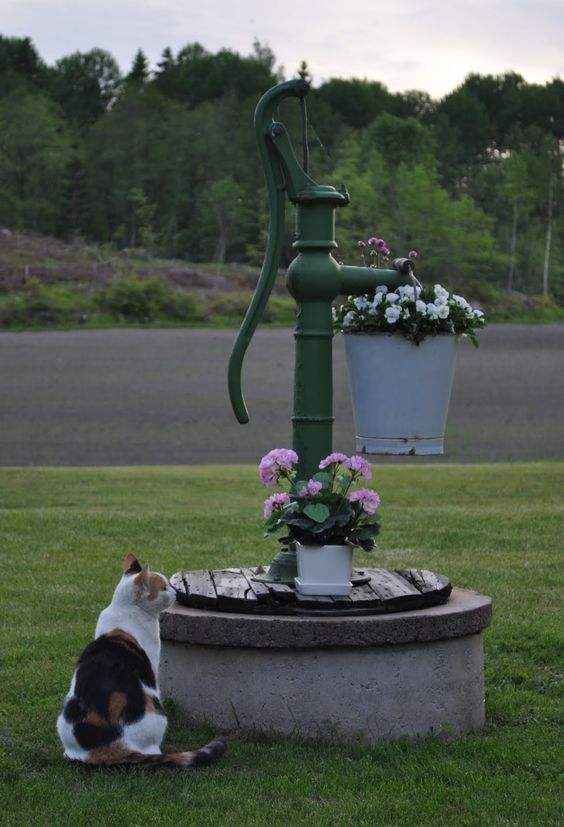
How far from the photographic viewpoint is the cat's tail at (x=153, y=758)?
4164 mm

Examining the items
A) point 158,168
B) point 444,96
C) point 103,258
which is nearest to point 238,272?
point 103,258

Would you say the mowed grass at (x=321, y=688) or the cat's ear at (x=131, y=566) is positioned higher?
the cat's ear at (x=131, y=566)

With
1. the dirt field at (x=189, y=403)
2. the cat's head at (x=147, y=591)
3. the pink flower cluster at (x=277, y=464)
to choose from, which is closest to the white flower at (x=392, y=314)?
the pink flower cluster at (x=277, y=464)

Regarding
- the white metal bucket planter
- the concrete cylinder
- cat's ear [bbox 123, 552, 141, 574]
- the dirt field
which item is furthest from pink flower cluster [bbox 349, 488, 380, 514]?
the dirt field

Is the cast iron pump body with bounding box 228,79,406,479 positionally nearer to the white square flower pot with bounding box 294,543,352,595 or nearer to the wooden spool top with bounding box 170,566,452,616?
the white square flower pot with bounding box 294,543,352,595

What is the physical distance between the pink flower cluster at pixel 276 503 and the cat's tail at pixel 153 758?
97 cm

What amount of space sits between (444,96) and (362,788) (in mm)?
97249

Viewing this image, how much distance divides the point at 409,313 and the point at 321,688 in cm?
150

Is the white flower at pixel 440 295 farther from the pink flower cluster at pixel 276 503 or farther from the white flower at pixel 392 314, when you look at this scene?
the pink flower cluster at pixel 276 503

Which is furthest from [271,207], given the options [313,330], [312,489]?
[312,489]

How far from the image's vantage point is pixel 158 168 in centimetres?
6325

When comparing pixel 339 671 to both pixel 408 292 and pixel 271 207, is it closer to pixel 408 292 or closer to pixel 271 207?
pixel 408 292

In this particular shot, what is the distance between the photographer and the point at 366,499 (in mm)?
4691

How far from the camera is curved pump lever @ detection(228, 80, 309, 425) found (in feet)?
16.8
